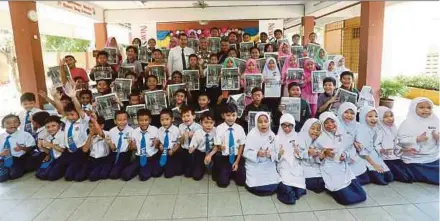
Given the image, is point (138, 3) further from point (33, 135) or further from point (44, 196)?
point (44, 196)

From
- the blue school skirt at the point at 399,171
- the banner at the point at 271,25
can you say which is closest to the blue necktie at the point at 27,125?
the blue school skirt at the point at 399,171

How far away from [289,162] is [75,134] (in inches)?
92.6

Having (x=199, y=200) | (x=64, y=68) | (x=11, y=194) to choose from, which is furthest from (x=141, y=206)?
(x=64, y=68)

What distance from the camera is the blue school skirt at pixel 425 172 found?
2.97 metres

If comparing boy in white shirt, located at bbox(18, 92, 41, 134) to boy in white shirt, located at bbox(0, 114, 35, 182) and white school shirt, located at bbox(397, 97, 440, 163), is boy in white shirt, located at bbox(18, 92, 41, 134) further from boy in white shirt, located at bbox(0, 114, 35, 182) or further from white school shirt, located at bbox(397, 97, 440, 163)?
white school shirt, located at bbox(397, 97, 440, 163)

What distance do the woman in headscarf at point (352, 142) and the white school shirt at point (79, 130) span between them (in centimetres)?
280

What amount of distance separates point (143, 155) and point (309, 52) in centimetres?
317

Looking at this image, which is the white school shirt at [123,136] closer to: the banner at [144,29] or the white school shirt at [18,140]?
the white school shirt at [18,140]

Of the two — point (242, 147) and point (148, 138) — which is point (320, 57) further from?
point (148, 138)

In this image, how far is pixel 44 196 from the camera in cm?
293

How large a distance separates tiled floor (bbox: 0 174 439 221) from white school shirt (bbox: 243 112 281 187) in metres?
0.20

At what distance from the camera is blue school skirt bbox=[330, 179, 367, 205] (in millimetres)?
2607

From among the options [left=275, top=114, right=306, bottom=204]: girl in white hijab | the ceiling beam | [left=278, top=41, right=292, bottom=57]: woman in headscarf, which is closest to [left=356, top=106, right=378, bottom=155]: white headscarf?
[left=275, top=114, right=306, bottom=204]: girl in white hijab

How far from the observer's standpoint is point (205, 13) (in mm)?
8750
